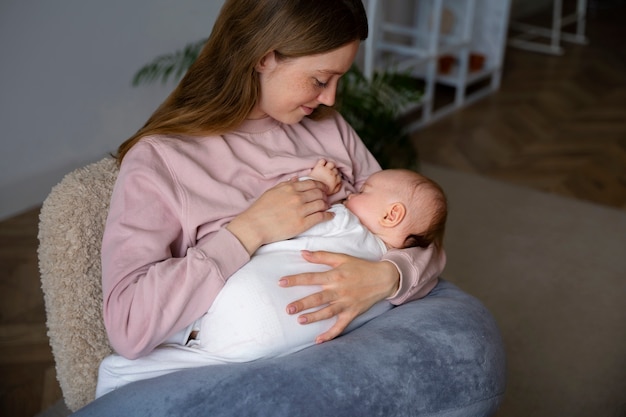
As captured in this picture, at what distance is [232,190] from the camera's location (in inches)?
53.9

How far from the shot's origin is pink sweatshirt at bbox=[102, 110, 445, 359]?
1188 mm

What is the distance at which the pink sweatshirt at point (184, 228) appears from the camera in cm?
119

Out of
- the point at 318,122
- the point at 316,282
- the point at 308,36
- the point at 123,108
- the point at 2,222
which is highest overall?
the point at 308,36

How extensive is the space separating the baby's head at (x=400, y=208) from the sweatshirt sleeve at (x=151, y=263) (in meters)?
0.36

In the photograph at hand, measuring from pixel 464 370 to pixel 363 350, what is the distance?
19 cm

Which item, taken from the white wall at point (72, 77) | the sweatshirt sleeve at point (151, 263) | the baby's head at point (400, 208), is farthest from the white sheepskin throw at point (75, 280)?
the white wall at point (72, 77)

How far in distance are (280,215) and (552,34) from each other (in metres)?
5.60

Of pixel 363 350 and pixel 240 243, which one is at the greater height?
pixel 240 243

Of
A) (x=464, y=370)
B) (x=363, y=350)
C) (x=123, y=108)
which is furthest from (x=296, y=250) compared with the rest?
(x=123, y=108)

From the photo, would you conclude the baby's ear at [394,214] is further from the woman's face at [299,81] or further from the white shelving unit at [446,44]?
the white shelving unit at [446,44]

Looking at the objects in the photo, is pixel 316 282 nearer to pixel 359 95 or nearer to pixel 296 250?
pixel 296 250

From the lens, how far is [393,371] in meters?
1.17

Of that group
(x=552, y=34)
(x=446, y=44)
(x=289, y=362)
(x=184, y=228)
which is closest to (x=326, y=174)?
(x=184, y=228)

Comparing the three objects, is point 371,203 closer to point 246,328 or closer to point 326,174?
point 326,174
